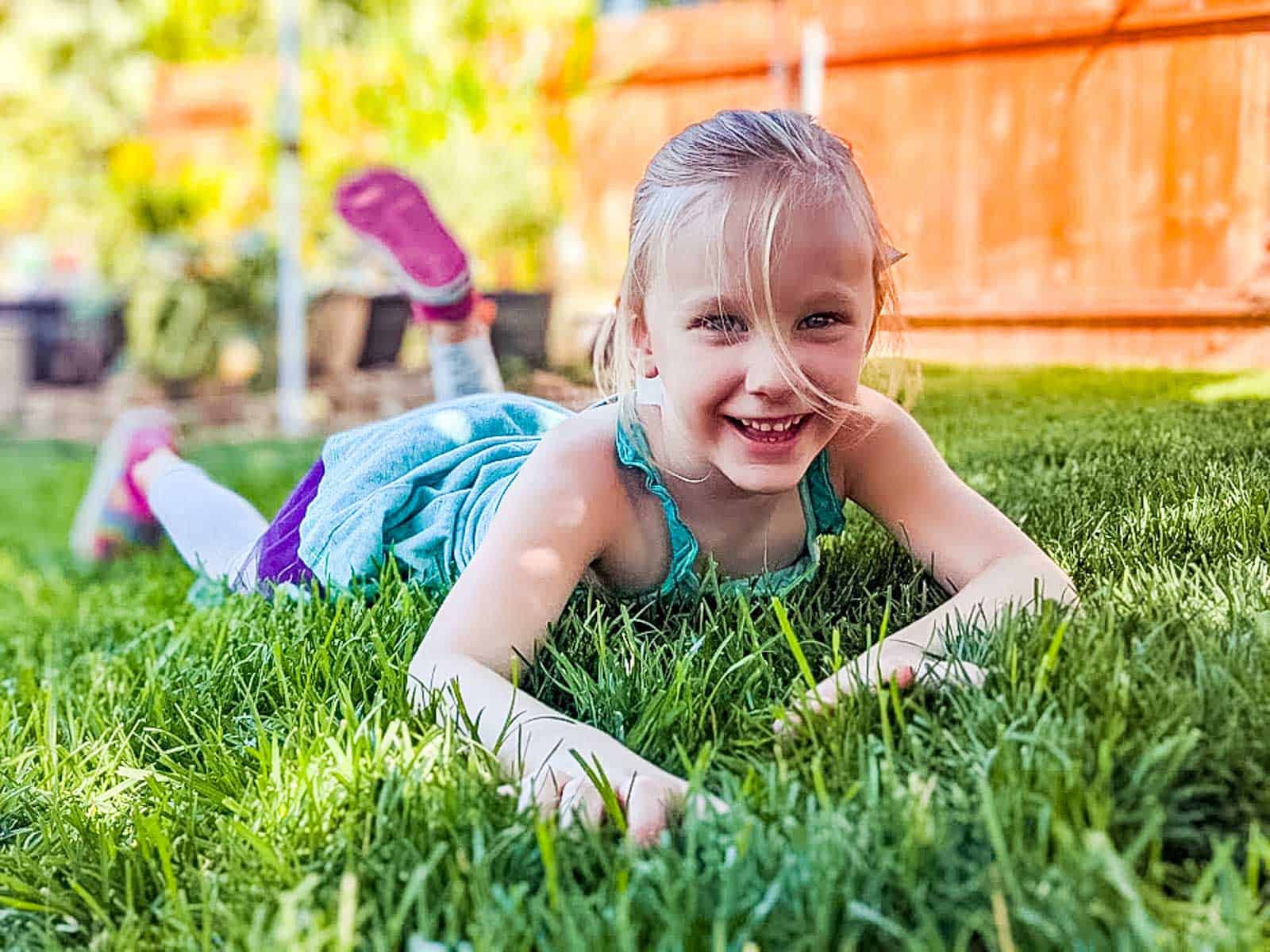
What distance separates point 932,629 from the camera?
117 cm

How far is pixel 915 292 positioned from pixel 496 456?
560mm

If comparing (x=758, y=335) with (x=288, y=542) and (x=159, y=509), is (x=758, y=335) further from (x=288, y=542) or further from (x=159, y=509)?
(x=159, y=509)

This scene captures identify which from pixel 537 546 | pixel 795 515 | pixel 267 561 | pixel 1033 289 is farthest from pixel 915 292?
pixel 267 561

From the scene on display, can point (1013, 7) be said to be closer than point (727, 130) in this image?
No

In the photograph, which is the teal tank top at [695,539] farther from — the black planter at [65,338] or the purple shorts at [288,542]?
the black planter at [65,338]

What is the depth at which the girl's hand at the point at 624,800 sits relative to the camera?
3.10 ft

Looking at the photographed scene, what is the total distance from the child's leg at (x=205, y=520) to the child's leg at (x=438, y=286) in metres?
0.39

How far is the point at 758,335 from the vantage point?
1134 mm

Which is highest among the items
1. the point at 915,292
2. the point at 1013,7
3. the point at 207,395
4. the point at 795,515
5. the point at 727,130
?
the point at 1013,7

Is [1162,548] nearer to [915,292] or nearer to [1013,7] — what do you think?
[915,292]

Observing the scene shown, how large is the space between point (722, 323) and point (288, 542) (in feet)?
2.98

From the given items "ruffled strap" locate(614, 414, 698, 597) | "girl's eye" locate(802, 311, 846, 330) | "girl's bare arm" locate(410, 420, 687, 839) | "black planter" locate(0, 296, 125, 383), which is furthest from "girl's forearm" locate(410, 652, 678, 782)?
"black planter" locate(0, 296, 125, 383)

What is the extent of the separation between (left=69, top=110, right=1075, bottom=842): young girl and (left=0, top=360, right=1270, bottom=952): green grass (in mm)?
44

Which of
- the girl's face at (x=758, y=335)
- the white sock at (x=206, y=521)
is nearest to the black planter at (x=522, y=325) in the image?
the white sock at (x=206, y=521)
